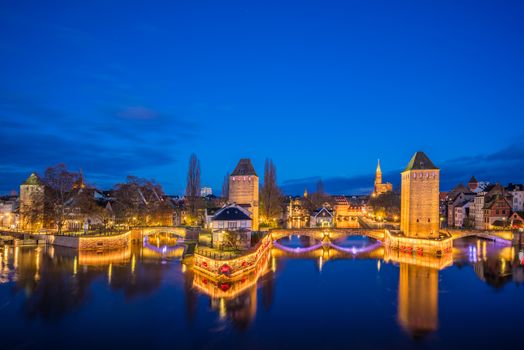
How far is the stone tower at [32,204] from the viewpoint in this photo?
148 ft

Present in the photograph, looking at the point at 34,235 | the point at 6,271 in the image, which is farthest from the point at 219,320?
the point at 34,235

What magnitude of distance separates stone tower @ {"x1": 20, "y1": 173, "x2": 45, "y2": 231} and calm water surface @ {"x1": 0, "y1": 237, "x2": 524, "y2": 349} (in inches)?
335

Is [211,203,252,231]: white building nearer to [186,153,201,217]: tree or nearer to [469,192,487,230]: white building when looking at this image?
[186,153,201,217]: tree

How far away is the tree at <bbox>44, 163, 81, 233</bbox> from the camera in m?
44.8

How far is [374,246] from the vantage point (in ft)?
169

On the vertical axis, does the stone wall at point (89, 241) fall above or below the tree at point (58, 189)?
below

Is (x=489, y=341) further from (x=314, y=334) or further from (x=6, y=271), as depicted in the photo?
(x=6, y=271)

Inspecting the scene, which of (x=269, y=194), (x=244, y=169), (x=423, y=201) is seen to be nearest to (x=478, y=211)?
(x=423, y=201)

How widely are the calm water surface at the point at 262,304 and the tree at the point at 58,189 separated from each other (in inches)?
344

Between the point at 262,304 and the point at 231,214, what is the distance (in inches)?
682

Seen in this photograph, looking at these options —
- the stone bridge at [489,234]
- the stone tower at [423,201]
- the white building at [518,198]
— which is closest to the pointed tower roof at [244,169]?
the stone tower at [423,201]

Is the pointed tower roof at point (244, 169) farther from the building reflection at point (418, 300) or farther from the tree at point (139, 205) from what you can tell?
the building reflection at point (418, 300)

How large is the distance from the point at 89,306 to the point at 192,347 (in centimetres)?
871

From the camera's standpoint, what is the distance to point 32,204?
151ft
